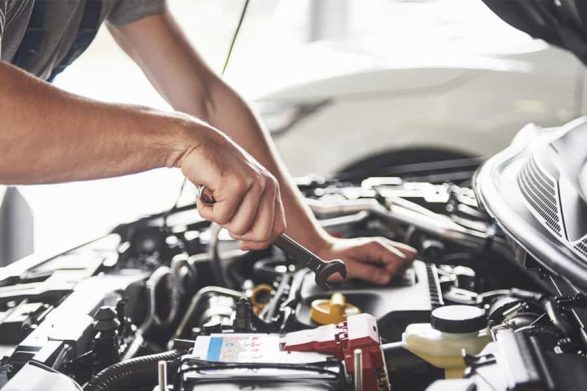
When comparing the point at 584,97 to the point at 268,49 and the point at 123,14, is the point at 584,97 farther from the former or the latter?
the point at 123,14

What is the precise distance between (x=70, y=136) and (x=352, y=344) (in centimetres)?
38

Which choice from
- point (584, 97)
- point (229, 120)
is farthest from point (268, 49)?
point (584, 97)

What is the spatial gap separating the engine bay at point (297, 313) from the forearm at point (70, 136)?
0.21 metres

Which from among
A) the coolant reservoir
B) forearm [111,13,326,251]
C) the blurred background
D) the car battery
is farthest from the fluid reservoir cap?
the blurred background

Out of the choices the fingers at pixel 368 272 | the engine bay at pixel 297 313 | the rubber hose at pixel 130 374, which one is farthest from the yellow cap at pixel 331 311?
the rubber hose at pixel 130 374

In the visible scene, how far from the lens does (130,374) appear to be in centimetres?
92

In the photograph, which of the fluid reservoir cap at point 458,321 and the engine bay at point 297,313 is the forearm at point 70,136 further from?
the fluid reservoir cap at point 458,321

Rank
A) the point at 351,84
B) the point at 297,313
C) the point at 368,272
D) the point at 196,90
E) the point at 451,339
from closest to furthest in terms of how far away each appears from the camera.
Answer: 1. the point at 451,339
2. the point at 297,313
3. the point at 368,272
4. the point at 196,90
5. the point at 351,84

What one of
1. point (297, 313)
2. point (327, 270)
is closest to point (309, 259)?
point (327, 270)

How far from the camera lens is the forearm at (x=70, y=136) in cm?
78

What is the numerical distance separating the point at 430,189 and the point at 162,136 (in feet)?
3.41

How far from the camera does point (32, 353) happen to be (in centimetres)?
93

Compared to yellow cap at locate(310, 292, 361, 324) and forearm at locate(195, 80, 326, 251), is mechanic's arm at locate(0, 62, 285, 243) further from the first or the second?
forearm at locate(195, 80, 326, 251)

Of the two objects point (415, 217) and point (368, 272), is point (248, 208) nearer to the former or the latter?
point (368, 272)
